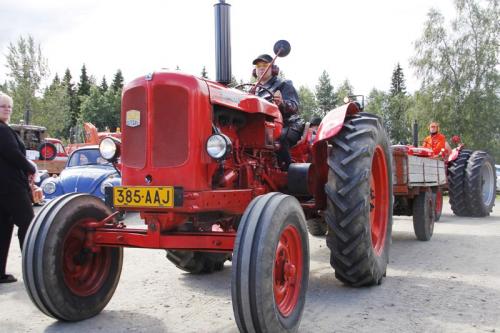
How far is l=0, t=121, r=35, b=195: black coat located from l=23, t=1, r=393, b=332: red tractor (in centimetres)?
127

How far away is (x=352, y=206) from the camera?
4.15 m

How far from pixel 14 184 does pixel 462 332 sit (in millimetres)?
4063

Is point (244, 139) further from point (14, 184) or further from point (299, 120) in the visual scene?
point (14, 184)

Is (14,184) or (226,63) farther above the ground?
(226,63)

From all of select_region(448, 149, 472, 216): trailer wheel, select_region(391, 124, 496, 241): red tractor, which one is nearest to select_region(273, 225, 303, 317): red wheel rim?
select_region(391, 124, 496, 241): red tractor

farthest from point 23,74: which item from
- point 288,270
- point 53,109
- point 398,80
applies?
point 398,80

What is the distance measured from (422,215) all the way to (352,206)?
3679 mm

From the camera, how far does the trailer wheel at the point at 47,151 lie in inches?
662

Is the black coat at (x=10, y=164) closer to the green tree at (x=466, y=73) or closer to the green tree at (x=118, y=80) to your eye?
the green tree at (x=466, y=73)

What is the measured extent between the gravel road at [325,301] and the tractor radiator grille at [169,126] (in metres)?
1.20

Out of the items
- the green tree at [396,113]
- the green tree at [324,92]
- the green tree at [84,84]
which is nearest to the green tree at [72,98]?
the green tree at [84,84]

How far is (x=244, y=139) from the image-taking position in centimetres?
435

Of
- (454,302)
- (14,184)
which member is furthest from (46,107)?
(454,302)

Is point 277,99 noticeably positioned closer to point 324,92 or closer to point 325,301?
point 325,301
